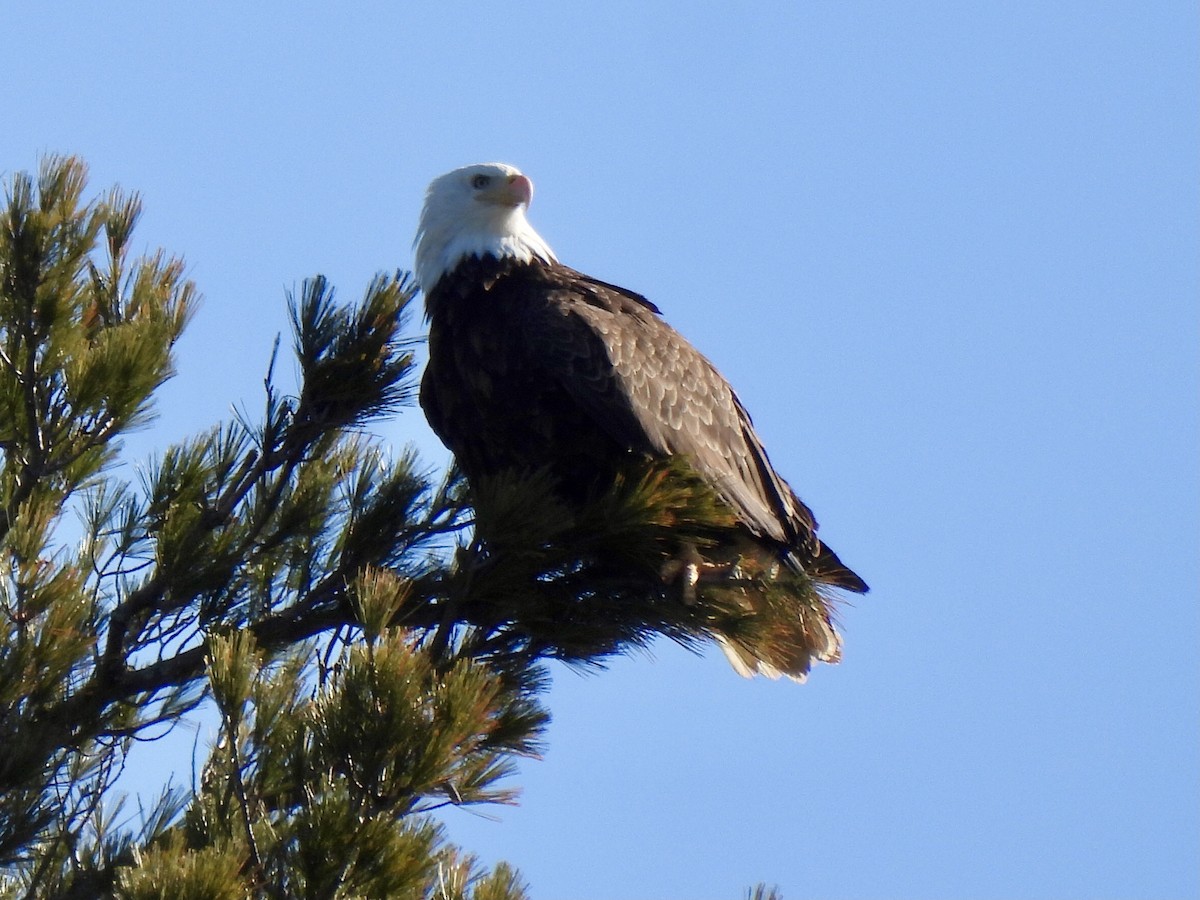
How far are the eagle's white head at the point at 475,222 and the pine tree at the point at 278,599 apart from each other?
1.21 meters

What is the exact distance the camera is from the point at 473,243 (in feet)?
18.2

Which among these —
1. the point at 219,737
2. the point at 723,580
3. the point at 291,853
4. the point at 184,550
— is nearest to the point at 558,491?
the point at 723,580

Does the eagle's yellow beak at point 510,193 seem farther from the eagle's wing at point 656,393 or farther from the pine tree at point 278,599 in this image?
the pine tree at point 278,599

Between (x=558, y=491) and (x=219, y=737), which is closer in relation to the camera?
(x=219, y=737)

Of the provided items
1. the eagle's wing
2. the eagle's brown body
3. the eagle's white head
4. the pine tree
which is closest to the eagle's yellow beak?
the eagle's white head

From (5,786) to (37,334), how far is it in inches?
44.0

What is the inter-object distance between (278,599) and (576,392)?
3.74ft

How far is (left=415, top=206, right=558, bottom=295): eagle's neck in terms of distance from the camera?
5.50m

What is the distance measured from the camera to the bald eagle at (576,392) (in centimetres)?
477

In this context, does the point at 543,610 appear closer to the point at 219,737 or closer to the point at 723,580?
the point at 723,580

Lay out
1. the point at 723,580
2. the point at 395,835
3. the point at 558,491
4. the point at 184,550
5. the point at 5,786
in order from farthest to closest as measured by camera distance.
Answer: the point at 558,491
the point at 723,580
the point at 184,550
the point at 5,786
the point at 395,835

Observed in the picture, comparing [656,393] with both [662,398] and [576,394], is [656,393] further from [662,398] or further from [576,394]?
[576,394]

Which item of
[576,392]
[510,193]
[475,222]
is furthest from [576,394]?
[510,193]

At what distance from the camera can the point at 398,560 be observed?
4020mm
